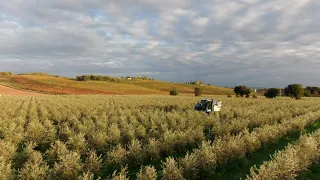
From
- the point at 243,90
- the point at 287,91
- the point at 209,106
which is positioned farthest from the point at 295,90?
the point at 209,106

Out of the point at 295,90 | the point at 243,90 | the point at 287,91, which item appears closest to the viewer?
the point at 295,90

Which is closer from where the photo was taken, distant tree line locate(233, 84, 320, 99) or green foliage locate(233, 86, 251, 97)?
distant tree line locate(233, 84, 320, 99)

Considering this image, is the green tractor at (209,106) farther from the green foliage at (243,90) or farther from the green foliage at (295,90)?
the green foliage at (243,90)

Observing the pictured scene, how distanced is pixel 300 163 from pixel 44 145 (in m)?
12.6

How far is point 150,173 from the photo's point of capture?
8734mm

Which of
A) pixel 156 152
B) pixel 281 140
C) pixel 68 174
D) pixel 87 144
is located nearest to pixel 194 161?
pixel 156 152

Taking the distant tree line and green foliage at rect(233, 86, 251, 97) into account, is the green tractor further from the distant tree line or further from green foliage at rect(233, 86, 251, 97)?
green foliage at rect(233, 86, 251, 97)

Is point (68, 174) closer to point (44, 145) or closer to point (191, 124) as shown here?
point (44, 145)

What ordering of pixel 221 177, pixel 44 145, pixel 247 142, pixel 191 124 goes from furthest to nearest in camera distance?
pixel 191 124 < pixel 44 145 < pixel 247 142 < pixel 221 177

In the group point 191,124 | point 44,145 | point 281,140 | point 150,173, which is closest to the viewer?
point 150,173

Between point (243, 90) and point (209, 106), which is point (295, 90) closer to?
point (243, 90)

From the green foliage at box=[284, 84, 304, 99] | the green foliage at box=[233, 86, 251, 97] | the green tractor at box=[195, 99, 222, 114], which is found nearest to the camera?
the green tractor at box=[195, 99, 222, 114]

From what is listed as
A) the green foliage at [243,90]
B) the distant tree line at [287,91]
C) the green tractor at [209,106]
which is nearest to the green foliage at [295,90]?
the distant tree line at [287,91]

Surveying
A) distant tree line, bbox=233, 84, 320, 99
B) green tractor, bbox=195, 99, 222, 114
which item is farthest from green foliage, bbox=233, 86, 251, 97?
green tractor, bbox=195, 99, 222, 114
